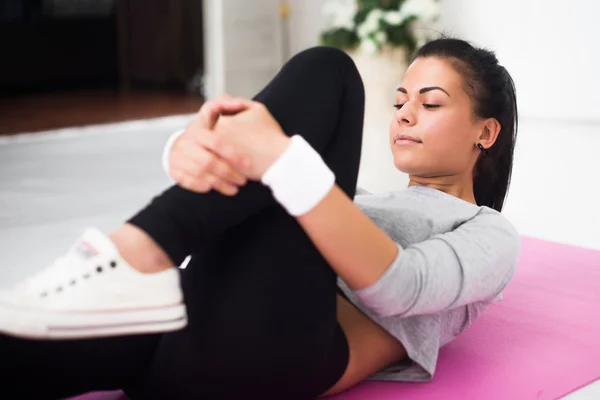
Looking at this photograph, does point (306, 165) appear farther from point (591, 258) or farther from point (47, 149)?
point (47, 149)

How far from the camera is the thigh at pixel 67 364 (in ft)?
3.30

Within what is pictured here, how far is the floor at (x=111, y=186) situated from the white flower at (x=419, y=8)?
82 centimetres

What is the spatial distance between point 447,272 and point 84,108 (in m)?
5.09

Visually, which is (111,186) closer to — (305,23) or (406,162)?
(406,162)

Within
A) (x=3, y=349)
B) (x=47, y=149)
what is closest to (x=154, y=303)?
(x=3, y=349)

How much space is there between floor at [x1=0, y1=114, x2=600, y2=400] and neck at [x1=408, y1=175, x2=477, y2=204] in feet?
1.26

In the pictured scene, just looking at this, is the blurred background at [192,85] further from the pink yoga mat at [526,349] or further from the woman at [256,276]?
the woman at [256,276]

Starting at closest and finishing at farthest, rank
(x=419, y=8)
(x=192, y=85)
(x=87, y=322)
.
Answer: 1. (x=87, y=322)
2. (x=419, y=8)
3. (x=192, y=85)

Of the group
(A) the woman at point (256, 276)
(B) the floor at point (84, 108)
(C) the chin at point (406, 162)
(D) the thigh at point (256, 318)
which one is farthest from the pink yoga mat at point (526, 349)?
(B) the floor at point (84, 108)

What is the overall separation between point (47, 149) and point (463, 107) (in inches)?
124

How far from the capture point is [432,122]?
4.50ft

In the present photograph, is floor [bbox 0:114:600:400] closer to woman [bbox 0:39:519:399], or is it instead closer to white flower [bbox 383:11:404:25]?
woman [bbox 0:39:519:399]

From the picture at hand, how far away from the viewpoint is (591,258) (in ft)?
7.06

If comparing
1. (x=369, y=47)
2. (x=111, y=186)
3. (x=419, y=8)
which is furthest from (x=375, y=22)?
(x=111, y=186)
